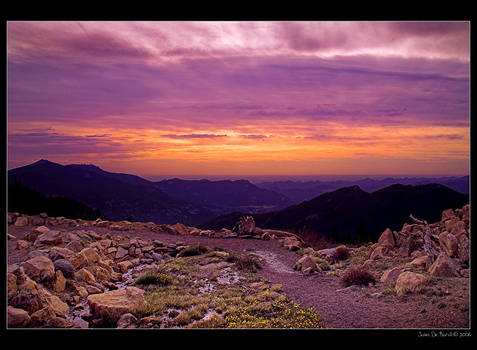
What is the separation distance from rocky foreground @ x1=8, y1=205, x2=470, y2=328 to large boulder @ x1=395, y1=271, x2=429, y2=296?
0.09 ft

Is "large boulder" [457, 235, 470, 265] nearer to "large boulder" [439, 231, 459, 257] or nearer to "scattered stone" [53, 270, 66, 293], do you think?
"large boulder" [439, 231, 459, 257]

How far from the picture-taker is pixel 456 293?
742 cm

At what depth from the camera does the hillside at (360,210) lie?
59969mm

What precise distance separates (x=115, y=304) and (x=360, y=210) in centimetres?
7816

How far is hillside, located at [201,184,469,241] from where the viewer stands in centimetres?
5997

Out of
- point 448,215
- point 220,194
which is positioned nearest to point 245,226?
point 448,215

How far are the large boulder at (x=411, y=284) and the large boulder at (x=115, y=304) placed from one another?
7122mm

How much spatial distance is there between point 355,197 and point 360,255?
78331 mm

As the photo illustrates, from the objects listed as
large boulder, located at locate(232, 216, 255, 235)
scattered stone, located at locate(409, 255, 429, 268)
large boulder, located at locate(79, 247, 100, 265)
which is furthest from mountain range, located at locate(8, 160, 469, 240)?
large boulder, located at locate(79, 247, 100, 265)

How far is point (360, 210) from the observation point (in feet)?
249

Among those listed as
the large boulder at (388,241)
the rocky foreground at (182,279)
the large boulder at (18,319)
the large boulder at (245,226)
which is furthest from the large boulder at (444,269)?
the large boulder at (245,226)

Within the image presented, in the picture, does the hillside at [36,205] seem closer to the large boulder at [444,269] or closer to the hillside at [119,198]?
the large boulder at [444,269]
